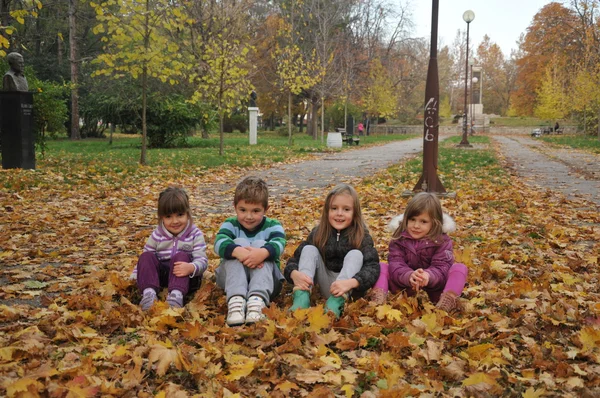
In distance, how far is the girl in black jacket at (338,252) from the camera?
12.1ft

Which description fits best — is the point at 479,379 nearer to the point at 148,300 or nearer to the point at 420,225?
the point at 420,225

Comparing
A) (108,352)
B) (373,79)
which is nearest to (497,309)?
(108,352)

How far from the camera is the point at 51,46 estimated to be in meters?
34.6

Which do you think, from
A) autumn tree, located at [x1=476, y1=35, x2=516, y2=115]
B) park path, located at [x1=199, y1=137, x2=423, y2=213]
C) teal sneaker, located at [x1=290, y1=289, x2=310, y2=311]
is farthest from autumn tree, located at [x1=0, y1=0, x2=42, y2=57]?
autumn tree, located at [x1=476, y1=35, x2=516, y2=115]

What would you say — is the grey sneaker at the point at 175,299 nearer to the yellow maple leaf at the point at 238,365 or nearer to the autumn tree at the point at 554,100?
the yellow maple leaf at the point at 238,365

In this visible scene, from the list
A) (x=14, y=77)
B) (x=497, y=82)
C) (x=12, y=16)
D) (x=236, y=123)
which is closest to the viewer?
(x=12, y=16)

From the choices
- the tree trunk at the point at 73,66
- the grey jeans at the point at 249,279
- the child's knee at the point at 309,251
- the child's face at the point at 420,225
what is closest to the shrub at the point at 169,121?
the tree trunk at the point at 73,66

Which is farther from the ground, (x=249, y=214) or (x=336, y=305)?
(x=249, y=214)

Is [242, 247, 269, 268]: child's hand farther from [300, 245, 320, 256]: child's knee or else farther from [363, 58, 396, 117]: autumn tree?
[363, 58, 396, 117]: autumn tree

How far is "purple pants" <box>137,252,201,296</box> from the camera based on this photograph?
12.3 ft

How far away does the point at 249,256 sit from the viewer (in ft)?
12.0

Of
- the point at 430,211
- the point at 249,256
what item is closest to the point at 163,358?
the point at 249,256

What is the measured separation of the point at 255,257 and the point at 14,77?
441 inches

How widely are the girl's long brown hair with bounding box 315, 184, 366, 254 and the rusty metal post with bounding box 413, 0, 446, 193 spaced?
4.69 meters
